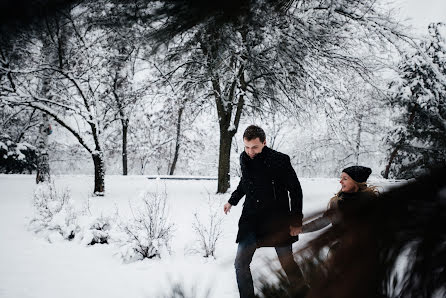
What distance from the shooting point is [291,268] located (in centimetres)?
54

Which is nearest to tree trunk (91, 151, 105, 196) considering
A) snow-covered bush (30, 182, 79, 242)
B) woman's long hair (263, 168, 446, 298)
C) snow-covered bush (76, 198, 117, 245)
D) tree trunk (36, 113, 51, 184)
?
tree trunk (36, 113, 51, 184)

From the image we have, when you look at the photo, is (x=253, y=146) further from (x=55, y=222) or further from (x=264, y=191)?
(x=55, y=222)

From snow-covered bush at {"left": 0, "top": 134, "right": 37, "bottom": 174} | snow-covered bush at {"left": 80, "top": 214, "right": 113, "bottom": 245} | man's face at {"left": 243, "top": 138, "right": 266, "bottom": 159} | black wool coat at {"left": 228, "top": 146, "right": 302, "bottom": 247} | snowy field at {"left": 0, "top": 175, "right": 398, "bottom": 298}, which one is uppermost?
snow-covered bush at {"left": 0, "top": 134, "right": 37, "bottom": 174}

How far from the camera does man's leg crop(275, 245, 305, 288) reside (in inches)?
19.8

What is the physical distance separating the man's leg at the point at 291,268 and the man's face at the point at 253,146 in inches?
80.5

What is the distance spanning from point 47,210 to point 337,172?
2644 centimetres

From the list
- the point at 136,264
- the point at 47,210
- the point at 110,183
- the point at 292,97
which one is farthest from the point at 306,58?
the point at 110,183

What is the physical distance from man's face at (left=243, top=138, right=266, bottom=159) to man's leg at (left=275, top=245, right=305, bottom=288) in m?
2.05

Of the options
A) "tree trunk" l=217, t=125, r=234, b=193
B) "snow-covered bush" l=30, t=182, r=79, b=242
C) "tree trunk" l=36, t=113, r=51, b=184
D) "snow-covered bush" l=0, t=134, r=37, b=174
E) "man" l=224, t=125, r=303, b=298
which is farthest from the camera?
"snow-covered bush" l=0, t=134, r=37, b=174

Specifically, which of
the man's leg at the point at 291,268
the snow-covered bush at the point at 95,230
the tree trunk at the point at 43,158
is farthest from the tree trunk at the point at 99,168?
the man's leg at the point at 291,268

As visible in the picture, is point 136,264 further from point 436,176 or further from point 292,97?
point 292,97

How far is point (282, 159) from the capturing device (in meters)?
2.63

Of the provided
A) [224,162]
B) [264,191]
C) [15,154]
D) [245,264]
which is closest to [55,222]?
[264,191]

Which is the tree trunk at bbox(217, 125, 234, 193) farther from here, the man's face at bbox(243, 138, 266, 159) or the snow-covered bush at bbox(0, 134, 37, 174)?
the snow-covered bush at bbox(0, 134, 37, 174)
